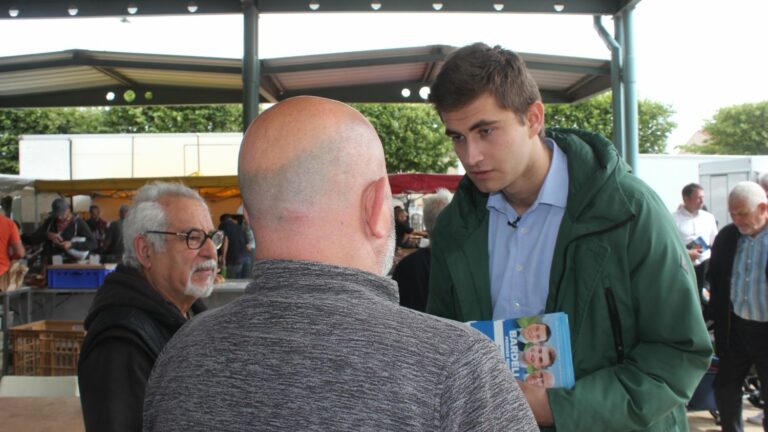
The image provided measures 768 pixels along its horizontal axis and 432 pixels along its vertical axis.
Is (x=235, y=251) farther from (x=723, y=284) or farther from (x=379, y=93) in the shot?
(x=723, y=284)

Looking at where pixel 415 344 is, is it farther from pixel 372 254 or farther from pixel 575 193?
pixel 575 193

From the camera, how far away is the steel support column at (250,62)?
6.12 metres

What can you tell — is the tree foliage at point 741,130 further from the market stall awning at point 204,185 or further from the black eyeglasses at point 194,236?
the black eyeglasses at point 194,236

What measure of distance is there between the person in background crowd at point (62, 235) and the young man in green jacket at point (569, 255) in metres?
10.7

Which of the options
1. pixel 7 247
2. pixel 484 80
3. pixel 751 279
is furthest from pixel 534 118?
pixel 7 247

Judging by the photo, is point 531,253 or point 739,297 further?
point 739,297

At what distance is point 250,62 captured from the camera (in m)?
6.45

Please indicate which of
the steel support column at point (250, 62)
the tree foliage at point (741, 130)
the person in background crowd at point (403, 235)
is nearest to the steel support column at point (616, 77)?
the steel support column at point (250, 62)

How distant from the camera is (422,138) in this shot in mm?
45188

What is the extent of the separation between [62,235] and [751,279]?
429 inches

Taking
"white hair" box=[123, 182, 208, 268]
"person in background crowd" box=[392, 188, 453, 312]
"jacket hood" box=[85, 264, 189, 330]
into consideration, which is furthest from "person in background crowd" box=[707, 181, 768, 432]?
"jacket hood" box=[85, 264, 189, 330]

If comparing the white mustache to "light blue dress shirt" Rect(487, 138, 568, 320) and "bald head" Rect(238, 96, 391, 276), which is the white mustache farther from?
"bald head" Rect(238, 96, 391, 276)

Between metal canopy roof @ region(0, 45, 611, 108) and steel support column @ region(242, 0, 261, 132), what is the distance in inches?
13.9

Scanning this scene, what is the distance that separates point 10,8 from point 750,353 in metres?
7.12
